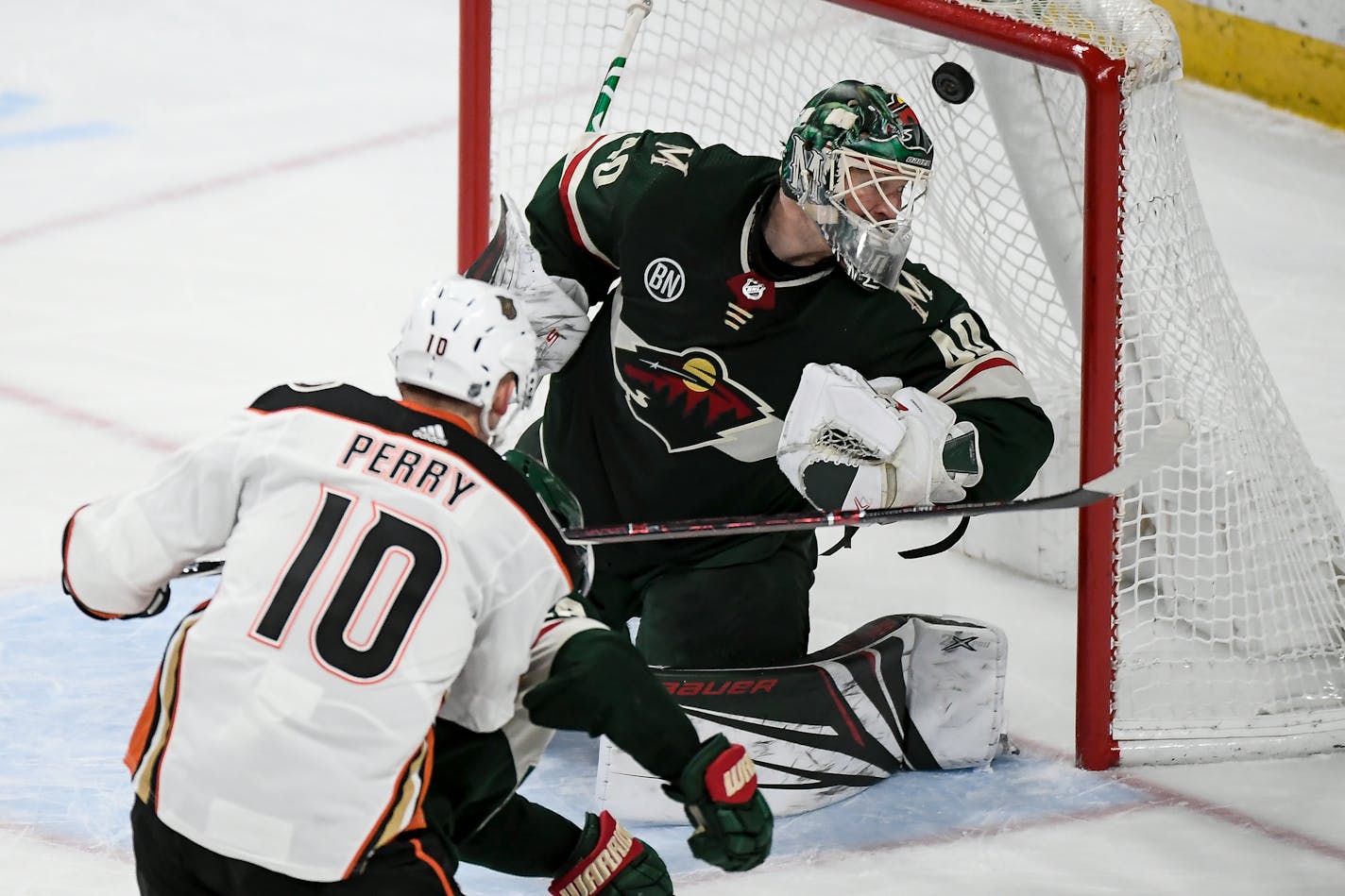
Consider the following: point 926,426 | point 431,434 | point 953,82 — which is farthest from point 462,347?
point 953,82

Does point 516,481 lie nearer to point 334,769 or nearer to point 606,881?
point 334,769

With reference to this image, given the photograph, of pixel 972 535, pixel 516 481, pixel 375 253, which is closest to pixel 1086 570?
pixel 972 535

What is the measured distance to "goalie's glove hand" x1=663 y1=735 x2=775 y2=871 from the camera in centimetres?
205

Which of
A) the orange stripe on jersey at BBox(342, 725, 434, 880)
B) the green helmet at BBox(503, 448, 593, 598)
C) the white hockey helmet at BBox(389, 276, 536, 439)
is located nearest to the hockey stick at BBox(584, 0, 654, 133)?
the green helmet at BBox(503, 448, 593, 598)

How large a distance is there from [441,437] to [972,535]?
190cm

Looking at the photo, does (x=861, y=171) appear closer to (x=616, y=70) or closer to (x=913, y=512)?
(x=913, y=512)

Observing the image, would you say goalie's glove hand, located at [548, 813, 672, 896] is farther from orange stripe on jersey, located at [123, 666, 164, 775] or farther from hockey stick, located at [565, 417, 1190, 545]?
orange stripe on jersey, located at [123, 666, 164, 775]

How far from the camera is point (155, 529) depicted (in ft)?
6.48

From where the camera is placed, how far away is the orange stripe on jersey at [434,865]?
1.97m

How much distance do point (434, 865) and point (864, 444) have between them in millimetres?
897

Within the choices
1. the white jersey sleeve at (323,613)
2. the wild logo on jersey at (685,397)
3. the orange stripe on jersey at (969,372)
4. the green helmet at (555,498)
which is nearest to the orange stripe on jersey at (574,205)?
the wild logo on jersey at (685,397)

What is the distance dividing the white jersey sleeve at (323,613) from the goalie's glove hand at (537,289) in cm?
94

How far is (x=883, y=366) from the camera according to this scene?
2795 millimetres

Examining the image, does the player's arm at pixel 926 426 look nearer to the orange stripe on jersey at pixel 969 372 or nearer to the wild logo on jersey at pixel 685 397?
the orange stripe on jersey at pixel 969 372
